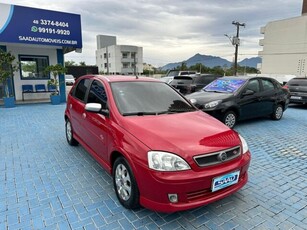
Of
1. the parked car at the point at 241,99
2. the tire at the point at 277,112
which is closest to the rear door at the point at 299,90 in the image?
the parked car at the point at 241,99

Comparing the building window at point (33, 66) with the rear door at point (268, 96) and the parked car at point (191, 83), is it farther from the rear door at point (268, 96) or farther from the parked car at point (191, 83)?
the rear door at point (268, 96)

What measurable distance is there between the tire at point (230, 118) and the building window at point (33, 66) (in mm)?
10046

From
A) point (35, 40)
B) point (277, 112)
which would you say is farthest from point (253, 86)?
point (35, 40)

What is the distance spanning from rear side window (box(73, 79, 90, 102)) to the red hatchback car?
0.60 m

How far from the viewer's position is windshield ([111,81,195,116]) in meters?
3.18

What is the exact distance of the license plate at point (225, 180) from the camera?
8.00 ft

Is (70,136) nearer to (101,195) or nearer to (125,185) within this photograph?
(101,195)

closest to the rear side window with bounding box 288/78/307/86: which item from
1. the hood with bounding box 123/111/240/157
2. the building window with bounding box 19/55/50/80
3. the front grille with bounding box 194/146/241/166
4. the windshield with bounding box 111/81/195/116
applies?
the windshield with bounding box 111/81/195/116

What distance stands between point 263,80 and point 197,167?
6.27 m

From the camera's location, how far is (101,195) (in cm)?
310

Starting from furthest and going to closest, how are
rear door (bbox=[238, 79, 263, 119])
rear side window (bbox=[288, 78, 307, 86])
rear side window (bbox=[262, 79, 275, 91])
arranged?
rear side window (bbox=[288, 78, 307, 86]) < rear side window (bbox=[262, 79, 275, 91]) < rear door (bbox=[238, 79, 263, 119])

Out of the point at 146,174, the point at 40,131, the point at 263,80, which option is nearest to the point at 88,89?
the point at 146,174

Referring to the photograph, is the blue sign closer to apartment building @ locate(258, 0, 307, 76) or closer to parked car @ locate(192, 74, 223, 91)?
parked car @ locate(192, 74, 223, 91)

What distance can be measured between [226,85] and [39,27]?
8944 millimetres
